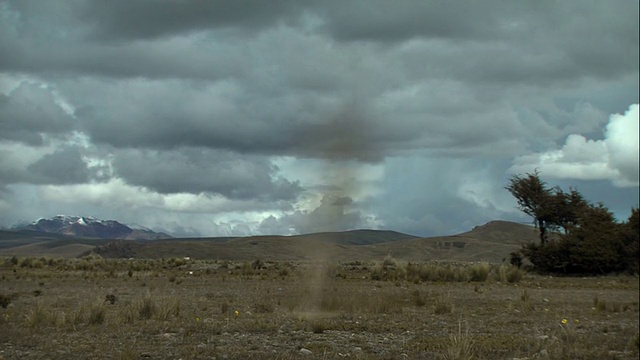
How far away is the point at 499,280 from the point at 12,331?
22.3 metres

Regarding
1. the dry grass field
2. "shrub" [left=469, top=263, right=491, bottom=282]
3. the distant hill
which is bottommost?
the dry grass field

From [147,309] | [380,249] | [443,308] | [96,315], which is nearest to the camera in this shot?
[96,315]

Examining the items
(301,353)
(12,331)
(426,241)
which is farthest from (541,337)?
(426,241)

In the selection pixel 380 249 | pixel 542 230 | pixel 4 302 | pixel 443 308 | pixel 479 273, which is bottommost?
pixel 4 302

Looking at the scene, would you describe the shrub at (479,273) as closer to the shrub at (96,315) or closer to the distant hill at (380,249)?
the shrub at (96,315)

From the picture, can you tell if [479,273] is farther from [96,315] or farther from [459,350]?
[459,350]

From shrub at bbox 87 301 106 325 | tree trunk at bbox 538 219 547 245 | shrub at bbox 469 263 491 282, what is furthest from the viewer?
tree trunk at bbox 538 219 547 245

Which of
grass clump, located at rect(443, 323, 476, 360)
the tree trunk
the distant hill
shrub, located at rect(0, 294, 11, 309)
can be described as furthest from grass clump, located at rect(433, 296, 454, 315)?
the distant hill

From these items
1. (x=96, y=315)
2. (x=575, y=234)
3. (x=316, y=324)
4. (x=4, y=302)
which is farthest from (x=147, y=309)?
(x=575, y=234)

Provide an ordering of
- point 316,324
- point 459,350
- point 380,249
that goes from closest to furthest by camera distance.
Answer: point 459,350 < point 316,324 < point 380,249

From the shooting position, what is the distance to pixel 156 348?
35.8 ft

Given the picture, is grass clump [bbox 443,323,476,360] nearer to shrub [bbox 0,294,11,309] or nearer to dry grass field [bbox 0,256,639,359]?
dry grass field [bbox 0,256,639,359]

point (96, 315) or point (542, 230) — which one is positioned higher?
point (542, 230)

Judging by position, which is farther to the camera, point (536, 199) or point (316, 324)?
point (536, 199)
